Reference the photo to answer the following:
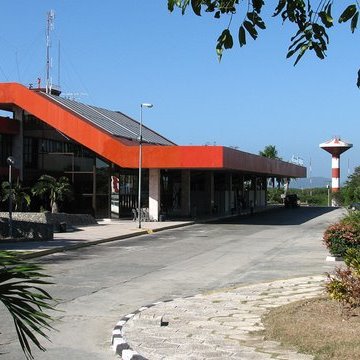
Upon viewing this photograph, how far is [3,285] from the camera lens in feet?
9.17

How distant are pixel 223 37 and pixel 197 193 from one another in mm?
48709

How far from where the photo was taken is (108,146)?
124 feet

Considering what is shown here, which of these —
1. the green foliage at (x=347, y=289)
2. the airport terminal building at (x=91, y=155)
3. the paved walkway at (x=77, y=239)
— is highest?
the airport terminal building at (x=91, y=155)

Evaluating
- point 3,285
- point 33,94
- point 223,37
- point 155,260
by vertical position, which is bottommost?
point 155,260

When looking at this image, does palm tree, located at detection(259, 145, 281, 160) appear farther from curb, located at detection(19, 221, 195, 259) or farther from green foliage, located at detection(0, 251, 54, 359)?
green foliage, located at detection(0, 251, 54, 359)

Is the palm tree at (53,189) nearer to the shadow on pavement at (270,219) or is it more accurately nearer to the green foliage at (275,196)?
the shadow on pavement at (270,219)

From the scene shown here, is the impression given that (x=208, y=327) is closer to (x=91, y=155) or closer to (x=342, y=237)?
(x=342, y=237)

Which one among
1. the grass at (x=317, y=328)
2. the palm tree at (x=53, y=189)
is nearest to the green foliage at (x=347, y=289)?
the grass at (x=317, y=328)

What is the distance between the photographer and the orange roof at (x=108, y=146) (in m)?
36.8

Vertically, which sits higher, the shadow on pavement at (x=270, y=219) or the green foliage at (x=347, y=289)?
the green foliage at (x=347, y=289)

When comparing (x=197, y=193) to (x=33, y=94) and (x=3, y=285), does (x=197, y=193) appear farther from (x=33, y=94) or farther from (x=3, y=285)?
(x=3, y=285)

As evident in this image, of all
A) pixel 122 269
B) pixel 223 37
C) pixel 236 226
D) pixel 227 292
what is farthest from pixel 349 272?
pixel 236 226

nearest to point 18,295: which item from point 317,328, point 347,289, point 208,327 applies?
point 317,328

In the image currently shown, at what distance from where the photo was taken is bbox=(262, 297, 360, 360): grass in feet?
21.4
